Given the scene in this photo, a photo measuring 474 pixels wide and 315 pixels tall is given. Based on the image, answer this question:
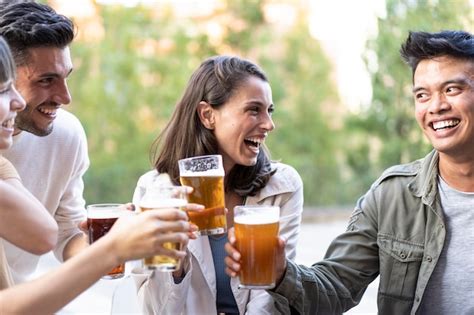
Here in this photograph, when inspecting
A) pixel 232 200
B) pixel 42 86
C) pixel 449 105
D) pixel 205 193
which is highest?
pixel 42 86

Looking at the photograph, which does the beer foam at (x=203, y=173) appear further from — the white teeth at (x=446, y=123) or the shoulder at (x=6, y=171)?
the white teeth at (x=446, y=123)

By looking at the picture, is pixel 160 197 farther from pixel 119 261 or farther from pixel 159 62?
Answer: pixel 159 62

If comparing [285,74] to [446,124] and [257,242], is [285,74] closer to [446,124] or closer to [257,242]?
[446,124]

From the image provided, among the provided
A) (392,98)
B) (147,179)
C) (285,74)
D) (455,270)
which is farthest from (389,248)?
(285,74)

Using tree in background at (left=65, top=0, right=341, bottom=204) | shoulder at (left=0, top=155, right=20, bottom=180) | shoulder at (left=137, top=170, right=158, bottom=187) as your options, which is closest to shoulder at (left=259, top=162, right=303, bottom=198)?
shoulder at (left=137, top=170, right=158, bottom=187)

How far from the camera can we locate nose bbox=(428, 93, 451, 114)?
2.07 metres

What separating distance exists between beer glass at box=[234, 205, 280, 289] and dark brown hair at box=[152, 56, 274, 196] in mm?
667

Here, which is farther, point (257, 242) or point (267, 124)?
point (267, 124)

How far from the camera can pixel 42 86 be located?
209cm

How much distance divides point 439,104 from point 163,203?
1002mm

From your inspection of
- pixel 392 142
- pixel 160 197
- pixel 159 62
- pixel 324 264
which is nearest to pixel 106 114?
pixel 159 62

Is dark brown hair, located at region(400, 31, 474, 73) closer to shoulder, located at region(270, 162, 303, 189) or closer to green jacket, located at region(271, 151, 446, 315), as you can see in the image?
green jacket, located at region(271, 151, 446, 315)

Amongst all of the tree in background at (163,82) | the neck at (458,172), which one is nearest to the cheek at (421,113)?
the neck at (458,172)

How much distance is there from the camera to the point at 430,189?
7.04ft
